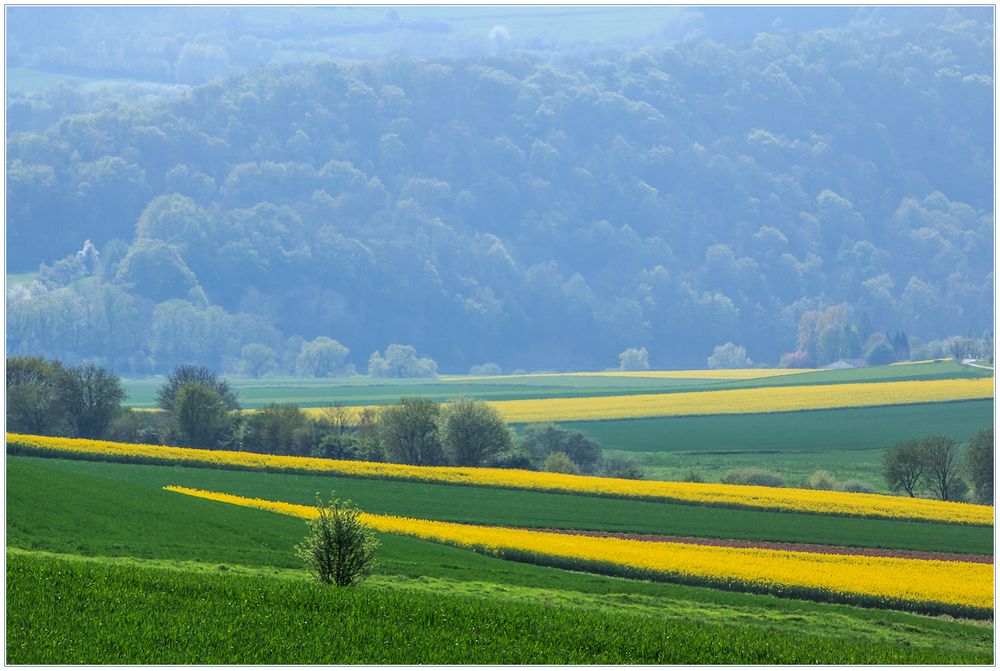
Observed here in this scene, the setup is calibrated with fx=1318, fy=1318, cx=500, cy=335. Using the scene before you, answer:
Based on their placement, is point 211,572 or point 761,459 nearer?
point 211,572

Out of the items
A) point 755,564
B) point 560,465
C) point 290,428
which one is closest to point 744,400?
point 560,465

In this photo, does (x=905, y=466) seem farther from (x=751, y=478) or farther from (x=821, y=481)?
(x=751, y=478)

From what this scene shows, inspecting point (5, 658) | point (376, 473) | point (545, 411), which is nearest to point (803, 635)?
point (5, 658)

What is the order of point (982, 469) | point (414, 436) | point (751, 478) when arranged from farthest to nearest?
1. point (414, 436)
2. point (751, 478)
3. point (982, 469)

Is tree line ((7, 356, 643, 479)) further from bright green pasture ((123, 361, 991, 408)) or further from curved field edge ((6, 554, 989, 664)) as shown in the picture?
curved field edge ((6, 554, 989, 664))

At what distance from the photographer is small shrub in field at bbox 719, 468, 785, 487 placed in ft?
208

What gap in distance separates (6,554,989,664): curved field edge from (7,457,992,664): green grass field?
0.03 metres

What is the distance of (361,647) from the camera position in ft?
66.8

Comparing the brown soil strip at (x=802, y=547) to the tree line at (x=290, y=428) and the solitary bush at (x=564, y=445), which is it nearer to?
the tree line at (x=290, y=428)

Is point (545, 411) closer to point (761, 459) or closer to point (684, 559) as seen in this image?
point (761, 459)

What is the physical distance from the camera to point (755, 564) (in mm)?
36188

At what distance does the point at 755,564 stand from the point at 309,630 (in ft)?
60.7

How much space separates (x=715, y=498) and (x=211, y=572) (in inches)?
1115

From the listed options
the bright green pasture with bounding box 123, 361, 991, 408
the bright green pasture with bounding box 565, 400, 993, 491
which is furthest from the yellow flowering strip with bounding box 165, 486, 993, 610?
the bright green pasture with bounding box 123, 361, 991, 408
